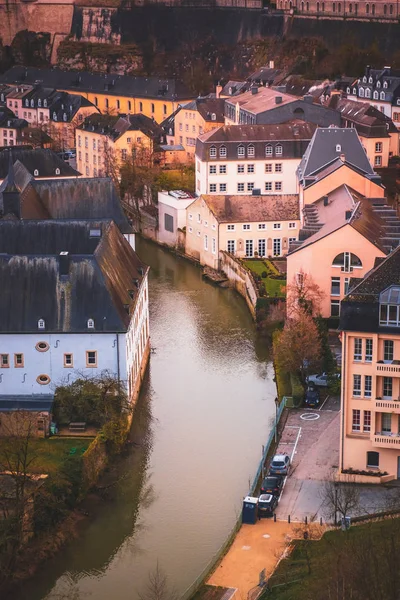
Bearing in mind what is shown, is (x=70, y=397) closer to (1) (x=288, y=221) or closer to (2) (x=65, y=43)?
(1) (x=288, y=221)

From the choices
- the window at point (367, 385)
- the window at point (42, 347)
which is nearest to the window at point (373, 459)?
the window at point (367, 385)

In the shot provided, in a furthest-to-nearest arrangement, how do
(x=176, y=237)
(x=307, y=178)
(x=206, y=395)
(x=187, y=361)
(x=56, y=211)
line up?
(x=176, y=237) < (x=307, y=178) < (x=56, y=211) < (x=187, y=361) < (x=206, y=395)

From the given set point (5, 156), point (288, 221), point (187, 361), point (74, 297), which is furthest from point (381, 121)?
point (74, 297)

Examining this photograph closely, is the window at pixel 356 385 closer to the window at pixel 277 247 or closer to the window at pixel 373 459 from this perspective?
the window at pixel 373 459

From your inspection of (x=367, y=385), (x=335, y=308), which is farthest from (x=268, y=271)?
(x=367, y=385)

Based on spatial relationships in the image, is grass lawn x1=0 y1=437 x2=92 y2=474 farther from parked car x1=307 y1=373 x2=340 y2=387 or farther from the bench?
parked car x1=307 y1=373 x2=340 y2=387

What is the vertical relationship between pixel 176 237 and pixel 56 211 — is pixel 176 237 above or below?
below

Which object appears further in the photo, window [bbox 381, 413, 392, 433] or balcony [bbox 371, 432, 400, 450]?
window [bbox 381, 413, 392, 433]

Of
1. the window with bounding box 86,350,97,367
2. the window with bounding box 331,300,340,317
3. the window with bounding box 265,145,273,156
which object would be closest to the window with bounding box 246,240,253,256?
the window with bounding box 265,145,273,156
